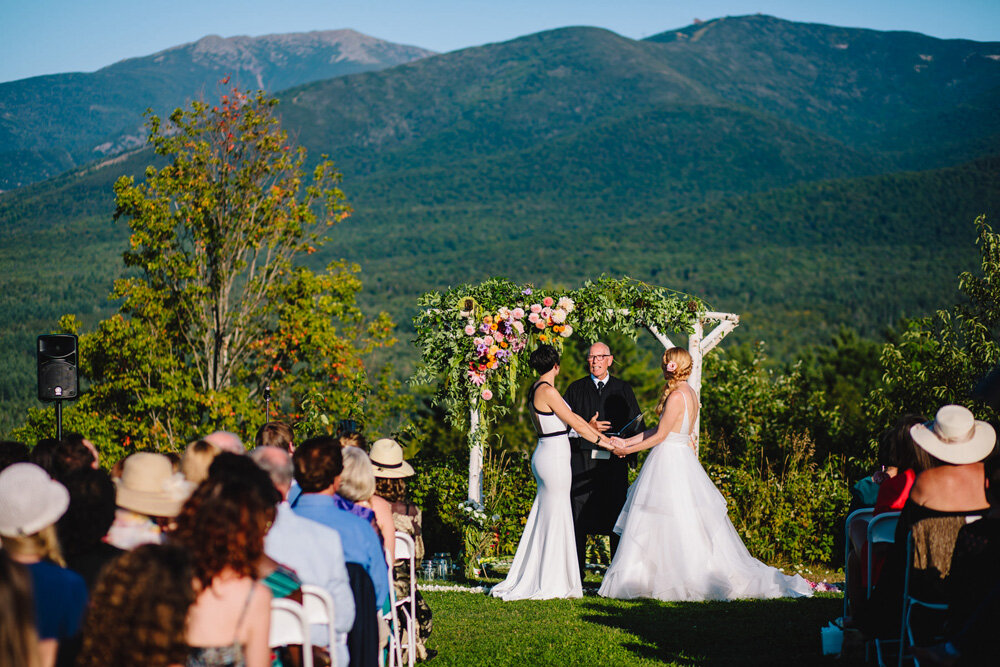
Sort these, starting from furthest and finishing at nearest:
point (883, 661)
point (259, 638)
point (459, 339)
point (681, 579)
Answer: point (459, 339) < point (681, 579) < point (883, 661) < point (259, 638)

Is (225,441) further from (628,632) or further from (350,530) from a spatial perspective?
(628,632)

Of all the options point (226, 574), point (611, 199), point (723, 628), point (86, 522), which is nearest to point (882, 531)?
point (723, 628)

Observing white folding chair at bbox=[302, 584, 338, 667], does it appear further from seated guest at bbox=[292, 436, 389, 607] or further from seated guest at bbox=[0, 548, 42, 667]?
seated guest at bbox=[0, 548, 42, 667]

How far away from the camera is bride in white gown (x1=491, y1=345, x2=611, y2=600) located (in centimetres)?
679

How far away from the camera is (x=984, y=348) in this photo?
36.9 ft

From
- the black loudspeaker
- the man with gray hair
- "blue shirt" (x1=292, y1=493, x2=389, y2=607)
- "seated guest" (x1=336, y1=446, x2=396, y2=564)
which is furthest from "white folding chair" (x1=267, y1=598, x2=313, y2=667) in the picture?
the black loudspeaker

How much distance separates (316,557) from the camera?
338 cm

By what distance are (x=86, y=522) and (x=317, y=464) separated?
99cm

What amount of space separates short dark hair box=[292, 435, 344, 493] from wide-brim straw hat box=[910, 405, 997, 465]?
2.47 metres

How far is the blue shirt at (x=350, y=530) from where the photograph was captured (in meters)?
3.80

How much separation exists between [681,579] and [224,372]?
12398 millimetres

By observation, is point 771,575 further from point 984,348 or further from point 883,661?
point 984,348

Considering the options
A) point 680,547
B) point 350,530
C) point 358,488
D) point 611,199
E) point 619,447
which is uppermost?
point 611,199

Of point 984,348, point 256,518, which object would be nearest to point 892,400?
point 984,348
